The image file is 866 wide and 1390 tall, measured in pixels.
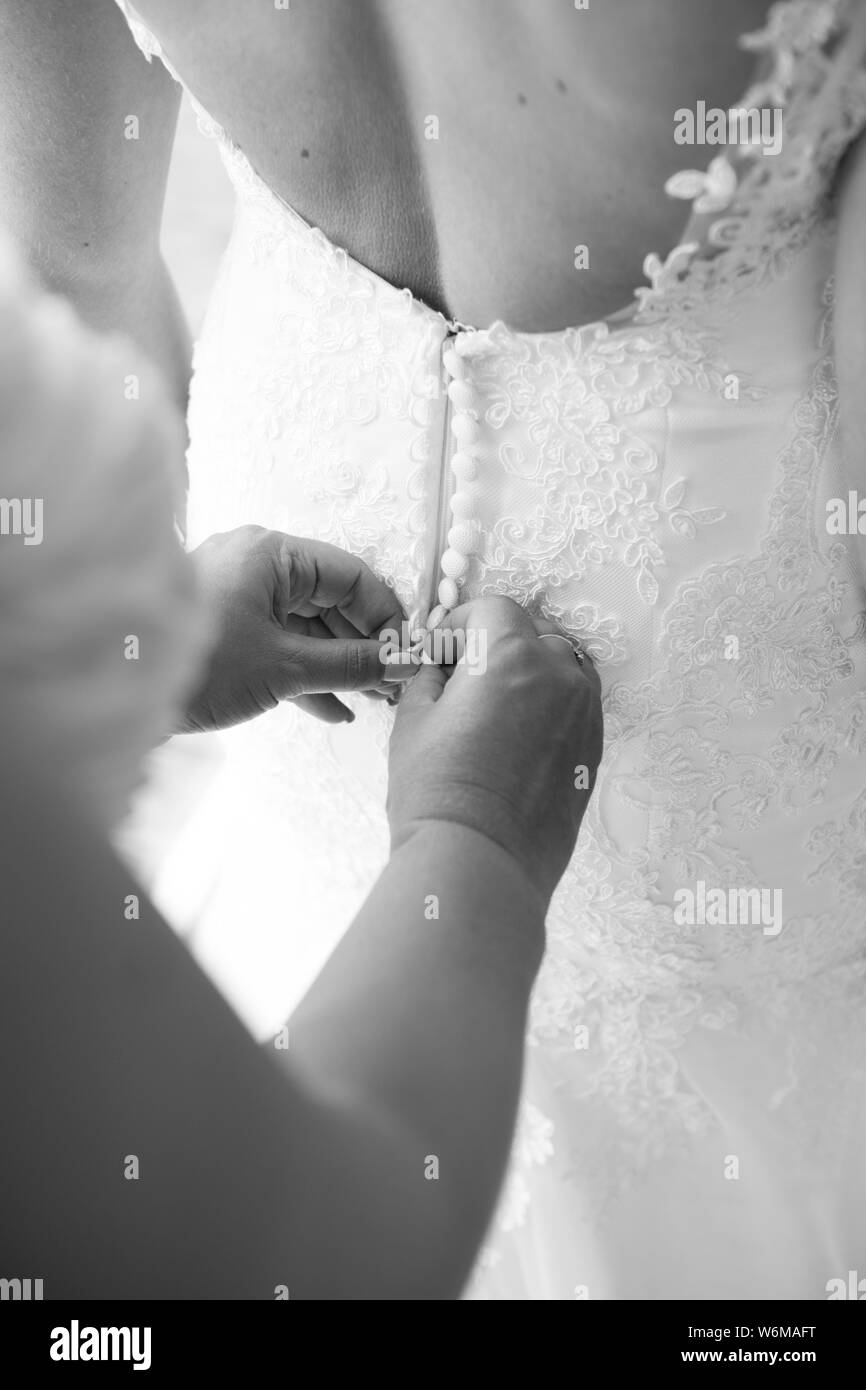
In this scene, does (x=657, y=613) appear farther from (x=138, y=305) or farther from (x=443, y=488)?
(x=138, y=305)

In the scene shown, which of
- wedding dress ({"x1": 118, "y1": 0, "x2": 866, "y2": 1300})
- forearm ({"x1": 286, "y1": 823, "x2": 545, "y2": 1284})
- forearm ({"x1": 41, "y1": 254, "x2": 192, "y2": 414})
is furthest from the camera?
forearm ({"x1": 41, "y1": 254, "x2": 192, "y2": 414})

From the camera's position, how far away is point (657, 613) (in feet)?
2.81

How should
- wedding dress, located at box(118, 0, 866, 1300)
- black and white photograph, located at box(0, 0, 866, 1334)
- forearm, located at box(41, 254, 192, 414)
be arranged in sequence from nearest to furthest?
black and white photograph, located at box(0, 0, 866, 1334) < wedding dress, located at box(118, 0, 866, 1300) < forearm, located at box(41, 254, 192, 414)

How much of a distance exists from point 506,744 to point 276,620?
252mm

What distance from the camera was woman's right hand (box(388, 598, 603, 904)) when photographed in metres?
0.76

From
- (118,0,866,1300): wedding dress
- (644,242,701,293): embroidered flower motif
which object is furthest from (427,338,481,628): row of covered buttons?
(644,242,701,293): embroidered flower motif

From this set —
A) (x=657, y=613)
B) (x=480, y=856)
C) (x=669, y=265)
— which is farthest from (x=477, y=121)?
(x=480, y=856)

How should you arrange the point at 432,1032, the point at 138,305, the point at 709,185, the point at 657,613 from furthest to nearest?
the point at 138,305, the point at 657,613, the point at 709,185, the point at 432,1032

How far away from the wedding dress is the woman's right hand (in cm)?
5

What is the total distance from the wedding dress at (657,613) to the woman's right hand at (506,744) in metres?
0.05

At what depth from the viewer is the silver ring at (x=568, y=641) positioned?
2.81ft

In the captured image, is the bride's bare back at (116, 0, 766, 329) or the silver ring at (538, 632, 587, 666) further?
the silver ring at (538, 632, 587, 666)

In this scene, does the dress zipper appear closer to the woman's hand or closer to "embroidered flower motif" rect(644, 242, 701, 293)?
the woman's hand
